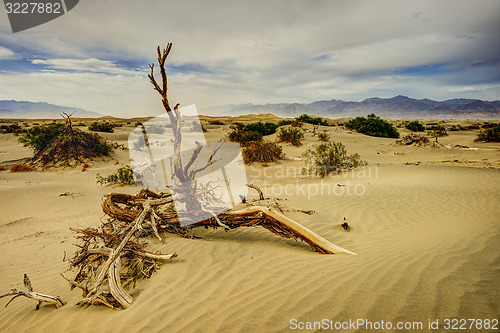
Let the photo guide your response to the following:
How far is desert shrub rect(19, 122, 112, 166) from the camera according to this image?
12781 mm

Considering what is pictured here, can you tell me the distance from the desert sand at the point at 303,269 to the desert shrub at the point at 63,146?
6.42 metres

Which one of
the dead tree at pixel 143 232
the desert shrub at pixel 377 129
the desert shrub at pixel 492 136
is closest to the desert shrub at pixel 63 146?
the dead tree at pixel 143 232

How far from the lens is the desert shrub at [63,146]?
12.8m

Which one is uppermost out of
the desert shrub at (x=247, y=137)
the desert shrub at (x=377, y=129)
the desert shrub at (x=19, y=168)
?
the desert shrub at (x=377, y=129)

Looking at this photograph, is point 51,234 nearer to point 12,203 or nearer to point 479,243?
point 12,203

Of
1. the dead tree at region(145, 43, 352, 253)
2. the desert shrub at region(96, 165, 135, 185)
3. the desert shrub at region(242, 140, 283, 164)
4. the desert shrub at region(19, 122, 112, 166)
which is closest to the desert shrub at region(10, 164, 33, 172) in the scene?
the desert shrub at region(19, 122, 112, 166)

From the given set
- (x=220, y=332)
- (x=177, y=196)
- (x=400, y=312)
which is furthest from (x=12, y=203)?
(x=400, y=312)

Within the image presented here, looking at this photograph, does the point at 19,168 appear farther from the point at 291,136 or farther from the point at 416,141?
the point at 416,141

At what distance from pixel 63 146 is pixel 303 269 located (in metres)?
14.6

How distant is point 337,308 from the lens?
218 cm

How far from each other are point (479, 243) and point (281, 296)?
312cm

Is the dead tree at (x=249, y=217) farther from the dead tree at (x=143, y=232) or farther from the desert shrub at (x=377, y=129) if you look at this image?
the desert shrub at (x=377, y=129)

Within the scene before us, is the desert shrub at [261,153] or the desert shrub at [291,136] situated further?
the desert shrub at [291,136]

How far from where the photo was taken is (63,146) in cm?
1297
